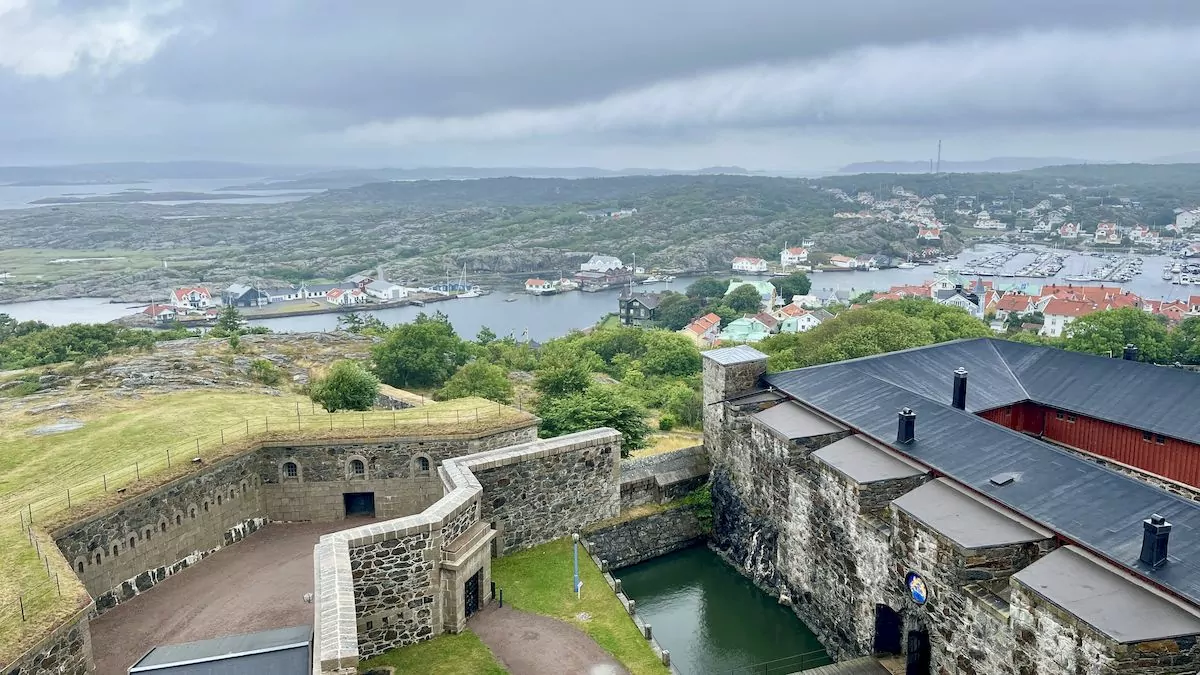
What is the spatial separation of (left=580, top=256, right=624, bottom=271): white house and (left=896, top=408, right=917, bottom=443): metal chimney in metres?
150

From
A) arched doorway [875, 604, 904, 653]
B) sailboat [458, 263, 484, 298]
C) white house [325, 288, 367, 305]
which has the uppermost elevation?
arched doorway [875, 604, 904, 653]

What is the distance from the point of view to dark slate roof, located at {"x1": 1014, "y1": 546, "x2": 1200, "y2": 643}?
11.2 m

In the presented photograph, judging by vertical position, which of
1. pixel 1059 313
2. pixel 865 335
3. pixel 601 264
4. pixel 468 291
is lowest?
pixel 468 291

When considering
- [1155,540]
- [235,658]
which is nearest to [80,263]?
[235,658]

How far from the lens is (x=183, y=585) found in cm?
1731

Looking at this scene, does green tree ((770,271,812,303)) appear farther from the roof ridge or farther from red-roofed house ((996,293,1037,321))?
the roof ridge

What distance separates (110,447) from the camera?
2069cm

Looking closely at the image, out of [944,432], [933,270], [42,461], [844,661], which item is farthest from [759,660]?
[933,270]

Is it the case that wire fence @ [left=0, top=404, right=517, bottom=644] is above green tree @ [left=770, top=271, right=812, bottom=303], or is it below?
above

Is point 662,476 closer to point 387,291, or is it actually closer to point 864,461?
point 864,461

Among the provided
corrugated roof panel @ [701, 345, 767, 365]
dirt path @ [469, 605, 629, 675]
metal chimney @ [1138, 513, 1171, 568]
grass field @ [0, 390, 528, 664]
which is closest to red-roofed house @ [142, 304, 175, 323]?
grass field @ [0, 390, 528, 664]

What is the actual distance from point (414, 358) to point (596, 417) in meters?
17.6

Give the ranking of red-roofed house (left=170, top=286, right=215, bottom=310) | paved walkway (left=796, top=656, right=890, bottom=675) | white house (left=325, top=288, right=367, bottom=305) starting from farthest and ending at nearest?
1. white house (left=325, top=288, right=367, bottom=305)
2. red-roofed house (left=170, top=286, right=215, bottom=310)
3. paved walkway (left=796, top=656, right=890, bottom=675)

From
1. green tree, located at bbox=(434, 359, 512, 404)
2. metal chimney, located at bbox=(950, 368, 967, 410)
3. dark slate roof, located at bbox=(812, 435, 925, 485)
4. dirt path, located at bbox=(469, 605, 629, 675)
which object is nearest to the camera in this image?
dirt path, located at bbox=(469, 605, 629, 675)
